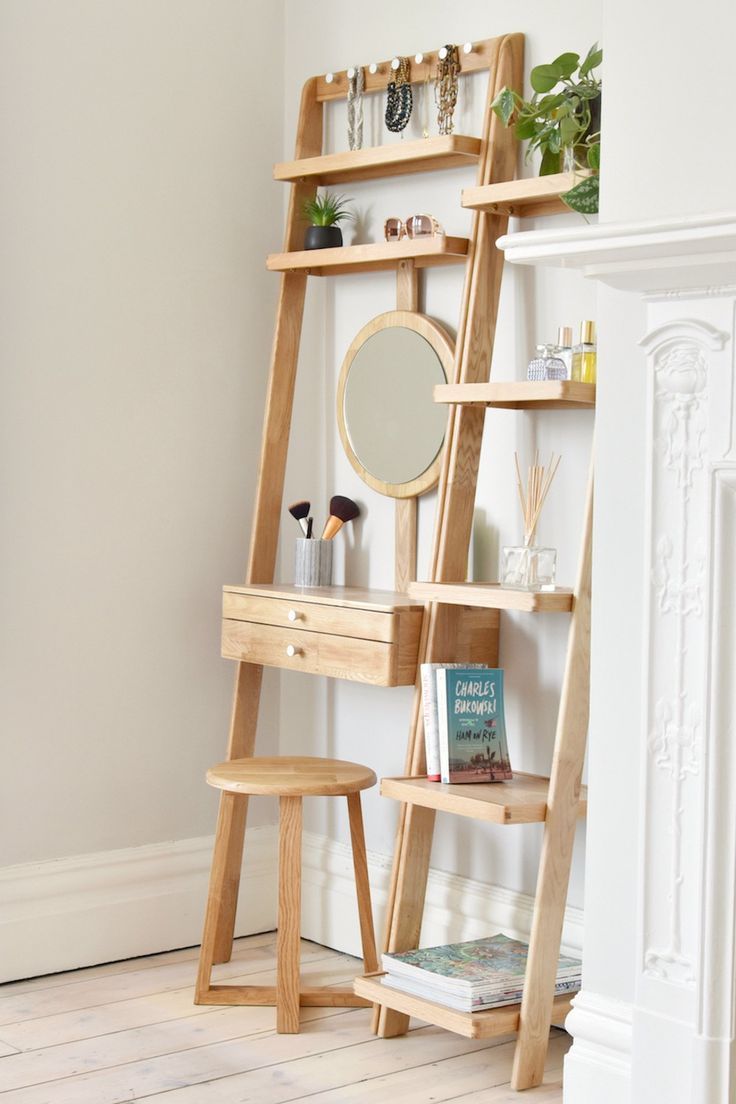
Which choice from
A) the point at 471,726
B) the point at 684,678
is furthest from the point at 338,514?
Answer: the point at 684,678

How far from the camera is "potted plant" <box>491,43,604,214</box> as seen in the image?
2.69 metres

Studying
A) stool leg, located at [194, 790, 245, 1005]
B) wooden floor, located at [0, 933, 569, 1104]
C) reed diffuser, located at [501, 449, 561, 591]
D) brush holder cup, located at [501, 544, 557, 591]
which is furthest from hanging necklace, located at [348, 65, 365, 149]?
wooden floor, located at [0, 933, 569, 1104]

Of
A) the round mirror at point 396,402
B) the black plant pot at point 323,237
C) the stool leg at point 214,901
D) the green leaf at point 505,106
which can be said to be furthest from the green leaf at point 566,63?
the stool leg at point 214,901

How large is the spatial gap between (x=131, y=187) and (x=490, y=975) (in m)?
1.97

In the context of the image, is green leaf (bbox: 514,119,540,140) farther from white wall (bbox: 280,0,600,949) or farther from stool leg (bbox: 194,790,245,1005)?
stool leg (bbox: 194,790,245,1005)

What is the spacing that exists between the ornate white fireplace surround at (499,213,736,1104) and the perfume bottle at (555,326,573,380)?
479 millimetres

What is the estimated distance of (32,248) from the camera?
325 cm

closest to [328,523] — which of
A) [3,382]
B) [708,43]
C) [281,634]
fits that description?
[281,634]

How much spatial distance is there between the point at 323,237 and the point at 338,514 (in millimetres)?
654

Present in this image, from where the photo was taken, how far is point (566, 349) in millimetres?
2818

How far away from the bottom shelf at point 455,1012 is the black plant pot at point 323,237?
1.66m

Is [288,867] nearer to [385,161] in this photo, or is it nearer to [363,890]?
[363,890]

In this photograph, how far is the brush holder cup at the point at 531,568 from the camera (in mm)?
2809

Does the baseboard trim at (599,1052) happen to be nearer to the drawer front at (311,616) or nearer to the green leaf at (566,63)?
the drawer front at (311,616)
